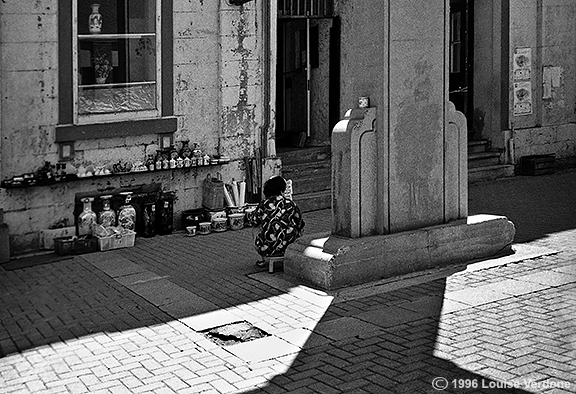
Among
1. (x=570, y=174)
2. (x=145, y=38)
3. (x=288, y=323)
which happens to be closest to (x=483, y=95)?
(x=570, y=174)

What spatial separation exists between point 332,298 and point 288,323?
3.00 feet

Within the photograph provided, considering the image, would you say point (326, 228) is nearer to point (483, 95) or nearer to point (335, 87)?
point (335, 87)

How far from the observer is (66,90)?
12.7 m

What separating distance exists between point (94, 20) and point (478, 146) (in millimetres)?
8779

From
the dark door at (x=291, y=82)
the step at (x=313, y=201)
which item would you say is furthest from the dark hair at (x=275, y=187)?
the dark door at (x=291, y=82)

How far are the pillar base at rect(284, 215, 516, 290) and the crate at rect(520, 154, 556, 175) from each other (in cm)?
707

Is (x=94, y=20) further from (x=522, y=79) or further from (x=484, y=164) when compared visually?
(x=522, y=79)

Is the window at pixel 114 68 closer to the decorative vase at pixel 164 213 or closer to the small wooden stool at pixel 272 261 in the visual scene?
the decorative vase at pixel 164 213

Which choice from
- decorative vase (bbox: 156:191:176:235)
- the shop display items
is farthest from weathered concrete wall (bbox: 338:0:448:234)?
decorative vase (bbox: 156:191:176:235)

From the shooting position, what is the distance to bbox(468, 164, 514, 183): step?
1770 cm

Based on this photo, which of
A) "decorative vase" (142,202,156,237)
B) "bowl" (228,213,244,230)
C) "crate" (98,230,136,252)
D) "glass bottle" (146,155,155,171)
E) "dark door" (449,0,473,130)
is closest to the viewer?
"crate" (98,230,136,252)

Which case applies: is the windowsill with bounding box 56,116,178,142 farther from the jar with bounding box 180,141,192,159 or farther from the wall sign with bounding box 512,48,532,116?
the wall sign with bounding box 512,48,532,116

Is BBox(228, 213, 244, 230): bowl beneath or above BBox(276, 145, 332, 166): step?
beneath

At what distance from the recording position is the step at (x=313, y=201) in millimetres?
15016
